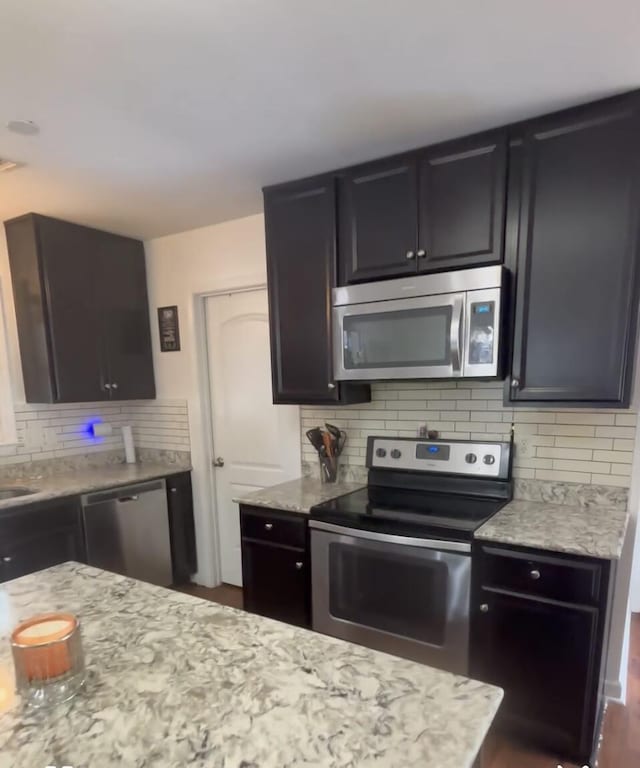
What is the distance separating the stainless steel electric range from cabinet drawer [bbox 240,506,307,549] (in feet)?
0.28

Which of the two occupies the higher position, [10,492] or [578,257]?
[578,257]

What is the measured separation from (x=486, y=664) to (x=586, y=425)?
1051mm

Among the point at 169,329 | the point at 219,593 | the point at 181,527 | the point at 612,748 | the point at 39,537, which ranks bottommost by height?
the point at 219,593

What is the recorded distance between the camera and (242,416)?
3.00 metres

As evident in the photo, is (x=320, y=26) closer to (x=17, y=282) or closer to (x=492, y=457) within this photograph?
(x=492, y=457)

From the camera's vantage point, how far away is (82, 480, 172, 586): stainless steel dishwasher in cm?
259

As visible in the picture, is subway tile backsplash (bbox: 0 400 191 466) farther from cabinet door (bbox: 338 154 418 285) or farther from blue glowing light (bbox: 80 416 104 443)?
cabinet door (bbox: 338 154 418 285)

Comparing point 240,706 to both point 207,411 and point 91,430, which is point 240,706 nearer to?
point 207,411

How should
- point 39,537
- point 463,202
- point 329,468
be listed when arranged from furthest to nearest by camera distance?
point 329,468 → point 39,537 → point 463,202

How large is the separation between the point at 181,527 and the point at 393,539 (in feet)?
5.93

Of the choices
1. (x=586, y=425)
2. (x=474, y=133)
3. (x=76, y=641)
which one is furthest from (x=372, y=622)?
(x=474, y=133)

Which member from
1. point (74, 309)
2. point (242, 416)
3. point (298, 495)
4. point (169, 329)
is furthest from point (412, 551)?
point (74, 309)

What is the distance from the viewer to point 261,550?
2.23 m

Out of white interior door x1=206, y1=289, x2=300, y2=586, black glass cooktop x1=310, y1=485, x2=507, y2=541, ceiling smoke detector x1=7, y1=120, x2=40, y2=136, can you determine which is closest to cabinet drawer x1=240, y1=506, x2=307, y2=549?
black glass cooktop x1=310, y1=485, x2=507, y2=541
